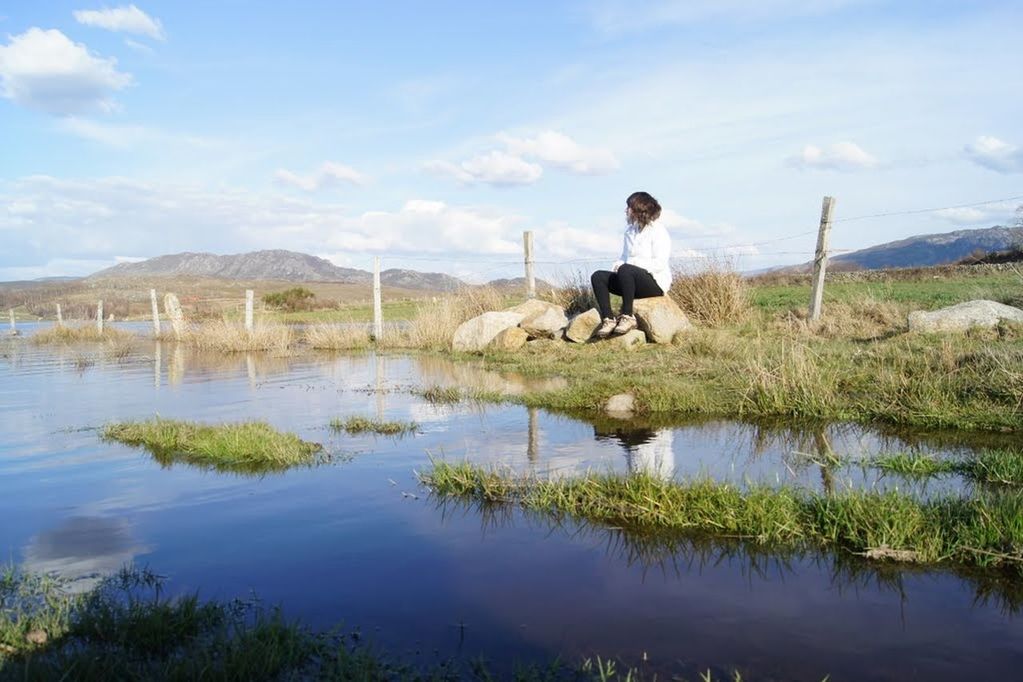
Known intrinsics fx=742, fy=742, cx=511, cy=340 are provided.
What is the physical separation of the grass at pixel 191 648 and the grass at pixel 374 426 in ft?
14.7

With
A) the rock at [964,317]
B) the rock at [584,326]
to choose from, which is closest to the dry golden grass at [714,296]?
the rock at [584,326]

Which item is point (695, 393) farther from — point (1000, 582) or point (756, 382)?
point (1000, 582)

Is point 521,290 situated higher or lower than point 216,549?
higher

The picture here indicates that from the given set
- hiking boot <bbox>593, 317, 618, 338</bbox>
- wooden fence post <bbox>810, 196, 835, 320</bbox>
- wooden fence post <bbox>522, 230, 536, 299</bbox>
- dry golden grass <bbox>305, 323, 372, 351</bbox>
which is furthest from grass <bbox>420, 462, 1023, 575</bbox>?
dry golden grass <bbox>305, 323, 372, 351</bbox>

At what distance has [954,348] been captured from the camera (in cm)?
945

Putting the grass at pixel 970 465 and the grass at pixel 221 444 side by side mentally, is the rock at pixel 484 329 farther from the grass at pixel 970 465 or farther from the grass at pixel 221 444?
the grass at pixel 970 465

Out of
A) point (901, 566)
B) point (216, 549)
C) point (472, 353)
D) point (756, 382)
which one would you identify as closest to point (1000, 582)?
point (901, 566)

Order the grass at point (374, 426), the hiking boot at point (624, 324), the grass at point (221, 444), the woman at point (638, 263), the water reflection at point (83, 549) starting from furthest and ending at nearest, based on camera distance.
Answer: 1. the hiking boot at point (624, 324)
2. the woman at point (638, 263)
3. the grass at point (374, 426)
4. the grass at point (221, 444)
5. the water reflection at point (83, 549)

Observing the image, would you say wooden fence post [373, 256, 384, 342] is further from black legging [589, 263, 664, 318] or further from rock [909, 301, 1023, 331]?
rock [909, 301, 1023, 331]

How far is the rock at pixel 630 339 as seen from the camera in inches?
535

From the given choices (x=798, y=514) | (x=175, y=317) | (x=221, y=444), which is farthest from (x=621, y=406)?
(x=175, y=317)

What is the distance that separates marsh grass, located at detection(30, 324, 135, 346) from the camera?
1112 inches

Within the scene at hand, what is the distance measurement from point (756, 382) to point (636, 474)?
405 cm

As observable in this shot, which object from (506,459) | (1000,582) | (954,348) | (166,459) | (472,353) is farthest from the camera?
(472,353)
